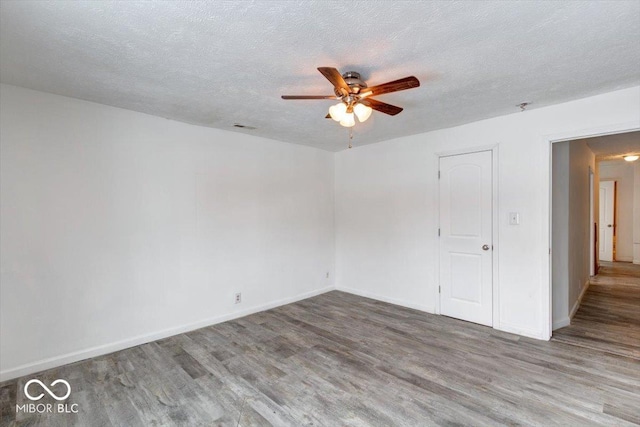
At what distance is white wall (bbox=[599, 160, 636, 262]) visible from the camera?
7.45m

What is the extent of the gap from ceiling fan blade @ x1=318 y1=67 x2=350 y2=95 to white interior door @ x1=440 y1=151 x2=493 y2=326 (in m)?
2.34

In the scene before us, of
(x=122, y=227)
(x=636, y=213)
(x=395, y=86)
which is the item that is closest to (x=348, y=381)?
(x=395, y=86)

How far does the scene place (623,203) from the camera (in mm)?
7590

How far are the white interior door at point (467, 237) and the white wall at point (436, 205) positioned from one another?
0.39ft

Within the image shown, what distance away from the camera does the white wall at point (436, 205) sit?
122 inches

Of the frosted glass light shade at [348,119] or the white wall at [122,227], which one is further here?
the white wall at [122,227]

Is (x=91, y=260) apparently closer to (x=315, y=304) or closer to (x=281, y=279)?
(x=281, y=279)

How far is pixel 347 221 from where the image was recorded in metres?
5.24

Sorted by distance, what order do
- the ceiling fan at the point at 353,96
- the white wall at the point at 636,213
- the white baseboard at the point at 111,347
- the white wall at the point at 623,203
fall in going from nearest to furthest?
the ceiling fan at the point at 353,96
the white baseboard at the point at 111,347
the white wall at the point at 636,213
the white wall at the point at 623,203

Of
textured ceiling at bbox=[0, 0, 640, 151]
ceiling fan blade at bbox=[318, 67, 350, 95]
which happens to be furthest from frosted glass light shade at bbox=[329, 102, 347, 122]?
textured ceiling at bbox=[0, 0, 640, 151]

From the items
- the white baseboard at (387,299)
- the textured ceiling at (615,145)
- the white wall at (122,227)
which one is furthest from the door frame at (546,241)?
the white wall at (122,227)

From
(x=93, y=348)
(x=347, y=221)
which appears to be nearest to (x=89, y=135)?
(x=93, y=348)

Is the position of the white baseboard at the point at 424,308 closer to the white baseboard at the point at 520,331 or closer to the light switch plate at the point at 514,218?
the white baseboard at the point at 520,331

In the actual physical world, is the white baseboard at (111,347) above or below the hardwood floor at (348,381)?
above
